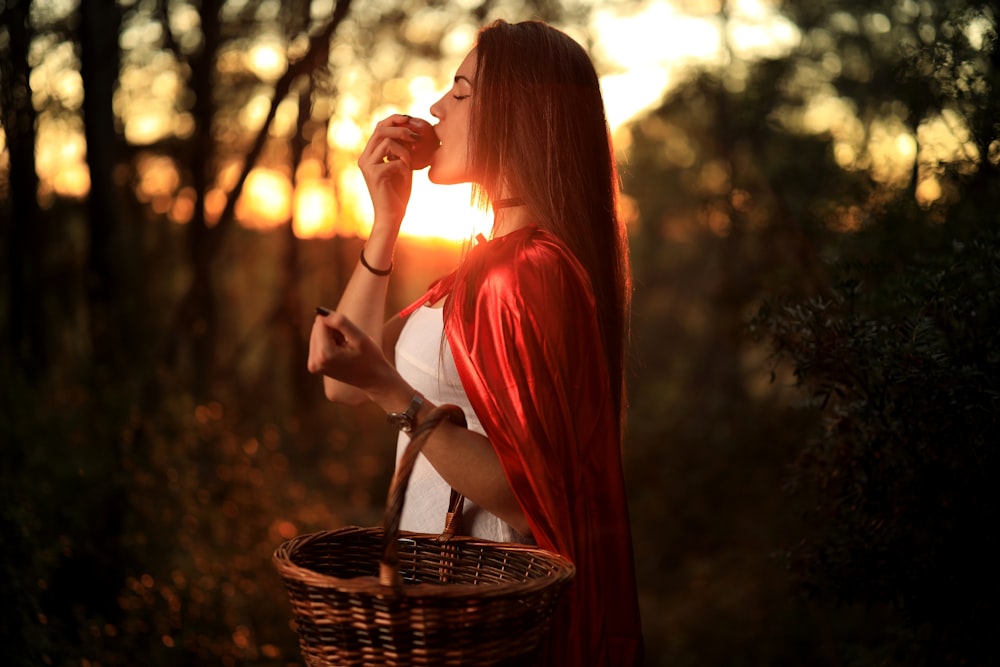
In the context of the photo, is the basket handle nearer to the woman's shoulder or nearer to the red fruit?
the woman's shoulder

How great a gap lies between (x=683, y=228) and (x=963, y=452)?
14.6 metres

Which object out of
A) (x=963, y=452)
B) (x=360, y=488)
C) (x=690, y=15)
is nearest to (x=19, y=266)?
(x=360, y=488)

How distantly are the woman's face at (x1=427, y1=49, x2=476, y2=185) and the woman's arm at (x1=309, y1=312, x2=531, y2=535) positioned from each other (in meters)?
0.57

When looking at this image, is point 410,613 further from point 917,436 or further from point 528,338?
point 917,436

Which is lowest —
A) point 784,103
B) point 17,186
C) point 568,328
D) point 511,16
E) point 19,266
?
point 568,328

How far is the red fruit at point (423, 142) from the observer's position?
2.07 m

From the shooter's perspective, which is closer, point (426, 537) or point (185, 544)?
point (426, 537)

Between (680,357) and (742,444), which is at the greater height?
(680,357)

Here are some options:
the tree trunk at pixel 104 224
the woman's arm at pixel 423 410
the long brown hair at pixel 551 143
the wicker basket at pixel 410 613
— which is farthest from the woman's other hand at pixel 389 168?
the tree trunk at pixel 104 224

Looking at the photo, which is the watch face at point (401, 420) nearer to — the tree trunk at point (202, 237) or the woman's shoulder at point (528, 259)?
the woman's shoulder at point (528, 259)

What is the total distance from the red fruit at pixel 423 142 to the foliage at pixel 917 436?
42.0 inches

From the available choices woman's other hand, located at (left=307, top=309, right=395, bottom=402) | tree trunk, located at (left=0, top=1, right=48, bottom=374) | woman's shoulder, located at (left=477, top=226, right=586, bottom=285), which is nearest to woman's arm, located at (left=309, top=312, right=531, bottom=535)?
woman's other hand, located at (left=307, top=309, right=395, bottom=402)

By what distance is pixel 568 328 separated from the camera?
173cm

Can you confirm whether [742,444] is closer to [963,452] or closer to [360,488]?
[360,488]
